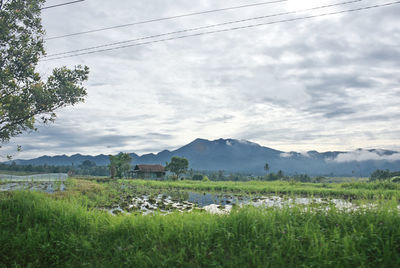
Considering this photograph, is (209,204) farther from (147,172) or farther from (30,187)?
(147,172)

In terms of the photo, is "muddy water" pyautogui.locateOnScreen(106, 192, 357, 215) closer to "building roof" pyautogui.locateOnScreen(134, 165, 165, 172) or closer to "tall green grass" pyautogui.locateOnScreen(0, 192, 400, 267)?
"tall green grass" pyautogui.locateOnScreen(0, 192, 400, 267)

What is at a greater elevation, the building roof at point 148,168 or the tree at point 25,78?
the tree at point 25,78

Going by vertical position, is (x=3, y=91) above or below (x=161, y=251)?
above

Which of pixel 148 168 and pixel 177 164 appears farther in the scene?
pixel 148 168

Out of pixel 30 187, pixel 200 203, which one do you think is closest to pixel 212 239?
pixel 200 203

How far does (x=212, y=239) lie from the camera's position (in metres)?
5.72

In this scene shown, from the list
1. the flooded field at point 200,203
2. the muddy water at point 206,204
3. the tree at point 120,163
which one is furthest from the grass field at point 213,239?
the tree at point 120,163

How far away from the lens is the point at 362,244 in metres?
4.86

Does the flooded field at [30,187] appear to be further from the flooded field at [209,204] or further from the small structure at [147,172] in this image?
the small structure at [147,172]

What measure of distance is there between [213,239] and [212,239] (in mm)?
25

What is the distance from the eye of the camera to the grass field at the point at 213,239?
4.79m

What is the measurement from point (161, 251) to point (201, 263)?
0.94 metres

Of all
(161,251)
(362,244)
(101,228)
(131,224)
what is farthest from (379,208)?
(101,228)

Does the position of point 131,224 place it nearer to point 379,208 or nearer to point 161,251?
point 161,251
